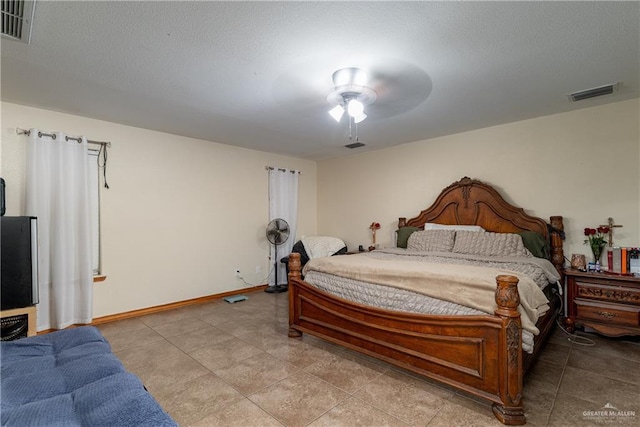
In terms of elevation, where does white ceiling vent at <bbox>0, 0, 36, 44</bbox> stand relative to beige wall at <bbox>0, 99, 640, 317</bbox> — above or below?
above

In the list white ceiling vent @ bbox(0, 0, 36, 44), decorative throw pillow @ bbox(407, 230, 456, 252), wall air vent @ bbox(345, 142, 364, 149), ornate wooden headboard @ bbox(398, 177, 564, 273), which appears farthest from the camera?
wall air vent @ bbox(345, 142, 364, 149)

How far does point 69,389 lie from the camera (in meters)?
1.15

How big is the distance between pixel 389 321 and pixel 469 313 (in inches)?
22.7

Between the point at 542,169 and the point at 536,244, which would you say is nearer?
the point at 536,244

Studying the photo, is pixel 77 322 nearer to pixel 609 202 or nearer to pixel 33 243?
pixel 33 243

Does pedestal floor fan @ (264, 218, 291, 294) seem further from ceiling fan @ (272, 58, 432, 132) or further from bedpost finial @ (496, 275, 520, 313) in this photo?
bedpost finial @ (496, 275, 520, 313)

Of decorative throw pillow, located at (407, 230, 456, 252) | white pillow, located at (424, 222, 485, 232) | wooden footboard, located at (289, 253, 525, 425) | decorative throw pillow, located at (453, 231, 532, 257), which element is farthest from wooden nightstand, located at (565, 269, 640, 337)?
wooden footboard, located at (289, 253, 525, 425)

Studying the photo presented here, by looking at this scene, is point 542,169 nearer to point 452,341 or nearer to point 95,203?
point 452,341

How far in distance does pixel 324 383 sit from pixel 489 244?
2343 mm

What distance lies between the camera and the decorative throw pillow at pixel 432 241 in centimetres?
364

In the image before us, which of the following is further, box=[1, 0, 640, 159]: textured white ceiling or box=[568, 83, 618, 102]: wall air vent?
box=[568, 83, 618, 102]: wall air vent

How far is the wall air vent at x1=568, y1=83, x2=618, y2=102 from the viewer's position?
265cm

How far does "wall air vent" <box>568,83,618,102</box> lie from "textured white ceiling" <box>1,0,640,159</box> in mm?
88

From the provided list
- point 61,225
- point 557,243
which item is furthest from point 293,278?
point 557,243
